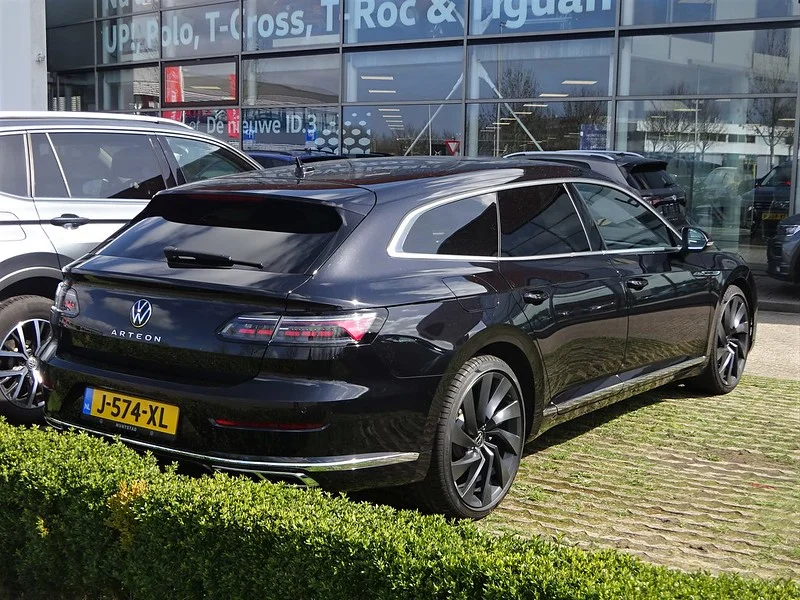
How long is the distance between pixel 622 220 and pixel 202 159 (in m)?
3.18

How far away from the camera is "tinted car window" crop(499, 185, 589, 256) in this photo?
505 centimetres

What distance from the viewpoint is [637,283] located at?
19.4 feet

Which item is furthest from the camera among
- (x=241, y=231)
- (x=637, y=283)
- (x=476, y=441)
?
(x=637, y=283)

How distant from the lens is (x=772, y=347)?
10.2 m

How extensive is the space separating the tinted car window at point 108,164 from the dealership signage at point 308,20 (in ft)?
39.3

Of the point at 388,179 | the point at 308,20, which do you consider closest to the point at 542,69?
the point at 308,20

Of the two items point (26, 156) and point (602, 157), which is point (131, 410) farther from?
point (602, 157)

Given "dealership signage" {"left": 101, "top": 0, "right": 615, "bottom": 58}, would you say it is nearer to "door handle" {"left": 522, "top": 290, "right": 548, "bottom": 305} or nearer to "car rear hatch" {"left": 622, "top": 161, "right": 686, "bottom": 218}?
"car rear hatch" {"left": 622, "top": 161, "right": 686, "bottom": 218}

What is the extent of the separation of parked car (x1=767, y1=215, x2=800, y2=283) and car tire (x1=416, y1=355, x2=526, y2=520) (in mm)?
10085

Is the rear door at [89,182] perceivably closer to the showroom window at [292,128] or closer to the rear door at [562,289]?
the rear door at [562,289]

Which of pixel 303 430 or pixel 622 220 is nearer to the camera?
pixel 303 430

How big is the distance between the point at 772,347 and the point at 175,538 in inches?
324

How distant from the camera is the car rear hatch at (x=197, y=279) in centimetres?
404

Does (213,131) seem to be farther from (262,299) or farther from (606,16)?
(262,299)
